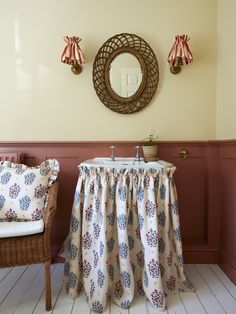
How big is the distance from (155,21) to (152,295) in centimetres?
203

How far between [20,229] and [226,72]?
1.85 metres

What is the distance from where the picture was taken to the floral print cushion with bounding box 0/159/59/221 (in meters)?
1.73

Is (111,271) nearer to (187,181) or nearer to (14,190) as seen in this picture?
(14,190)

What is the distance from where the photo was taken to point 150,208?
1.60 meters

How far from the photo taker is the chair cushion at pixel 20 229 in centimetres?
149

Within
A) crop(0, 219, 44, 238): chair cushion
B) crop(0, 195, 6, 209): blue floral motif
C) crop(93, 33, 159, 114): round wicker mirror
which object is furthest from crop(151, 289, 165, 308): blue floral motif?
crop(93, 33, 159, 114): round wicker mirror

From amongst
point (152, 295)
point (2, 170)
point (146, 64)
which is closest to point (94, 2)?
point (146, 64)

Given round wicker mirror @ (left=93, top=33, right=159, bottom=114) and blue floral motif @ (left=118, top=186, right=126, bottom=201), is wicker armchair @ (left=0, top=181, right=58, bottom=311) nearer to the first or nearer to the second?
blue floral motif @ (left=118, top=186, right=126, bottom=201)

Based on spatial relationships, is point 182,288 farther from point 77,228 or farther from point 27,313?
point 27,313

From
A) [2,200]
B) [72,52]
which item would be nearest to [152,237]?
[2,200]

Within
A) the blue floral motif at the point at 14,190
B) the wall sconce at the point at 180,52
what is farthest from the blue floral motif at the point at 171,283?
the wall sconce at the point at 180,52

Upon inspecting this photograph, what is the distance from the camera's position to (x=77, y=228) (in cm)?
165

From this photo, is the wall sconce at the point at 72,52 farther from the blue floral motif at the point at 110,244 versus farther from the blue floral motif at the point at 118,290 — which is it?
the blue floral motif at the point at 118,290

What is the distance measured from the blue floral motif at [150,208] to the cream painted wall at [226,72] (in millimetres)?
834
